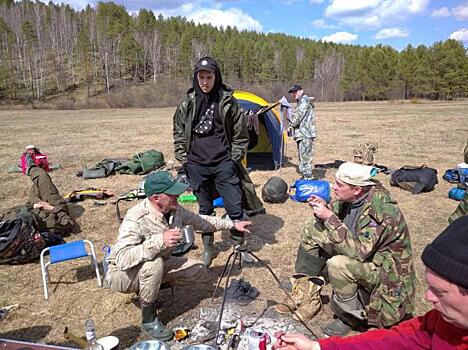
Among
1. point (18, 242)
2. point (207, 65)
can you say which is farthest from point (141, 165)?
point (207, 65)

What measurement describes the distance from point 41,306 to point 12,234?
47.4 inches

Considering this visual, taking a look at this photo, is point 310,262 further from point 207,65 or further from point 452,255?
point 452,255

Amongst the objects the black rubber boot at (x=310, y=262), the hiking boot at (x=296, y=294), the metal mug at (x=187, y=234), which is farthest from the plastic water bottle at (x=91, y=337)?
the black rubber boot at (x=310, y=262)

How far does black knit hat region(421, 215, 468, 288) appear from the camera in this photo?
1273 millimetres

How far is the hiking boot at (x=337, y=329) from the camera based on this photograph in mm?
3360

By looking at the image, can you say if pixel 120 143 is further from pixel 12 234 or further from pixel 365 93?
pixel 365 93

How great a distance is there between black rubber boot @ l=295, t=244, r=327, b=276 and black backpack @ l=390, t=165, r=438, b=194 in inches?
187

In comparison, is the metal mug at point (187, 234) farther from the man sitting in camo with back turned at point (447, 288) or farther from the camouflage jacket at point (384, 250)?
the man sitting in camo with back turned at point (447, 288)

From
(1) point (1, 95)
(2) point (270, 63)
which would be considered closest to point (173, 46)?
(2) point (270, 63)

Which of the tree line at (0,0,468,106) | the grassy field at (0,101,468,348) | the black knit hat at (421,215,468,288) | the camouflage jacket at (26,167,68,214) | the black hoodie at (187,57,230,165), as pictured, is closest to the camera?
the black knit hat at (421,215,468,288)

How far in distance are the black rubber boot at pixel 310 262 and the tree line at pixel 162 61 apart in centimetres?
4662

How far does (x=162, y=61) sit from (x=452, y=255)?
63587mm

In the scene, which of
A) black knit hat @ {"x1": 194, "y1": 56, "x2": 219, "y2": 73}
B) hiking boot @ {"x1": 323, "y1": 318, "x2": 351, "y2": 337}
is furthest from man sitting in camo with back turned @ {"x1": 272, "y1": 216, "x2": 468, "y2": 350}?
black knit hat @ {"x1": 194, "y1": 56, "x2": 219, "y2": 73}

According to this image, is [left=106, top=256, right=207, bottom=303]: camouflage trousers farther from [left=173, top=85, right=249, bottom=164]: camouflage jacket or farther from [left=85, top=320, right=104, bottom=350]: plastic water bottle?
[left=173, top=85, right=249, bottom=164]: camouflage jacket
